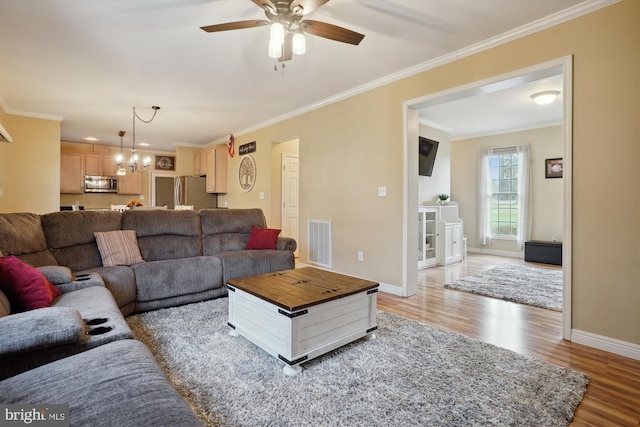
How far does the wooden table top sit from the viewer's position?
1.95 metres

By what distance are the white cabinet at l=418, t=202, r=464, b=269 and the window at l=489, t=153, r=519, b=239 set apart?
151cm

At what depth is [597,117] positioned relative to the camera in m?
2.30

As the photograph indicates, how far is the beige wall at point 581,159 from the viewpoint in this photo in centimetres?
218

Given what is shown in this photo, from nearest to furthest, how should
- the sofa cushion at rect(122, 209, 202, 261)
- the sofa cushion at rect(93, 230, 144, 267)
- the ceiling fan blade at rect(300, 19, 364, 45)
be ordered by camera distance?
the ceiling fan blade at rect(300, 19, 364, 45) < the sofa cushion at rect(93, 230, 144, 267) < the sofa cushion at rect(122, 209, 202, 261)

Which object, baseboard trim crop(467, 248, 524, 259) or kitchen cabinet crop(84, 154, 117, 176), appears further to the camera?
kitchen cabinet crop(84, 154, 117, 176)

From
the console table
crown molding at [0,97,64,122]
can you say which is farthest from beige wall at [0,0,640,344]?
crown molding at [0,97,64,122]

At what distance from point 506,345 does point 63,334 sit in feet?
8.78

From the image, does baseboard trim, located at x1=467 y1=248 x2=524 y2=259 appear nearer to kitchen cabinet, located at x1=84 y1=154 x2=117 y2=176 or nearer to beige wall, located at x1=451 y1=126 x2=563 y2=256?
beige wall, located at x1=451 y1=126 x2=563 y2=256

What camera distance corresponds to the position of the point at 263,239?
3.84 m

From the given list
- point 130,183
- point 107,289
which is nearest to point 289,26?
point 107,289

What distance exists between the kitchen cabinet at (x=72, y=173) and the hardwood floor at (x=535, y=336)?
755 cm

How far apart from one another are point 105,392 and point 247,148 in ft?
19.0

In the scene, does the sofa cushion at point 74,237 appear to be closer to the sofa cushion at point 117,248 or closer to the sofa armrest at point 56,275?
the sofa cushion at point 117,248

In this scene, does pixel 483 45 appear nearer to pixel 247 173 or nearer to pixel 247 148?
pixel 247 148
